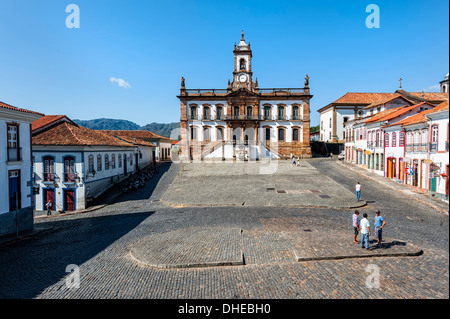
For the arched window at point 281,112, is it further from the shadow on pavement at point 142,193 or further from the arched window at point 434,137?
the arched window at point 434,137

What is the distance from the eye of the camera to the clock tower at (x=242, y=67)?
157 feet

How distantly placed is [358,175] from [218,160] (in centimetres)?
2100

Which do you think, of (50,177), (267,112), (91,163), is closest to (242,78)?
(267,112)

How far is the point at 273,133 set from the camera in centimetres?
4659

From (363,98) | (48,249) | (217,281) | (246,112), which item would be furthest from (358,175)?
(363,98)

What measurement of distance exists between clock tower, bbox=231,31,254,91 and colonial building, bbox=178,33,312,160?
4.11 ft

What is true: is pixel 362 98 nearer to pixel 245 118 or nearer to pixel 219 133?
pixel 245 118

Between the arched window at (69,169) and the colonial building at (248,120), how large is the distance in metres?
24.1

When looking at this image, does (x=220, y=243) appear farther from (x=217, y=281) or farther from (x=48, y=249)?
(x=48, y=249)

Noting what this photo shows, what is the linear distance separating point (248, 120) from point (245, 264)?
38.3 m

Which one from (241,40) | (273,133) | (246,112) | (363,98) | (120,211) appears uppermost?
(241,40)

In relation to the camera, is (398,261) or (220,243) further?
(220,243)

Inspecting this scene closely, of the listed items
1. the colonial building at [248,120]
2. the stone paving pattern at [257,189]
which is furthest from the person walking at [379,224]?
the colonial building at [248,120]

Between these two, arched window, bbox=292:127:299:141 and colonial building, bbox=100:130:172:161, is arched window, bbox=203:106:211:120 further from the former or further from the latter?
arched window, bbox=292:127:299:141
